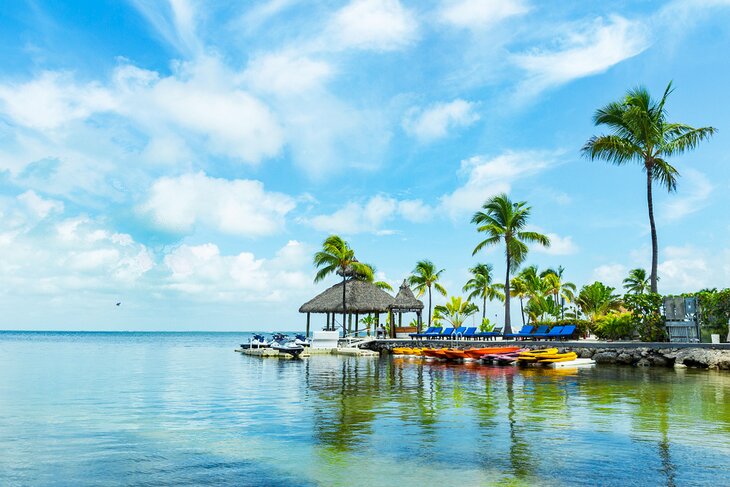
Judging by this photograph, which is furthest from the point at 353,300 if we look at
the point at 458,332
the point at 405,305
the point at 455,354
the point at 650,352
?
the point at 650,352

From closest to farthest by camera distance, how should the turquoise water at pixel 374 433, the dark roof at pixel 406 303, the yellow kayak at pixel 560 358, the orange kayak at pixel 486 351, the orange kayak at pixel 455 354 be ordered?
the turquoise water at pixel 374 433 → the yellow kayak at pixel 560 358 → the orange kayak at pixel 486 351 → the orange kayak at pixel 455 354 → the dark roof at pixel 406 303

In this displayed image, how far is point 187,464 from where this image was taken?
8.91 meters

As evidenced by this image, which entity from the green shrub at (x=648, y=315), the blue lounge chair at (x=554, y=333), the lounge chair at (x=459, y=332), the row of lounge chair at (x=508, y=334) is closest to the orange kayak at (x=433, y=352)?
the row of lounge chair at (x=508, y=334)

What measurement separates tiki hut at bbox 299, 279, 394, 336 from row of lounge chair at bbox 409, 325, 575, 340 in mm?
3668

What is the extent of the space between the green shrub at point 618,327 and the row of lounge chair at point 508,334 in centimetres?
221

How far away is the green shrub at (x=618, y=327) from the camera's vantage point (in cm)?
3086

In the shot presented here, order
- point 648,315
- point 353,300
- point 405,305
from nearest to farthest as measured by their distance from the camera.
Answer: point 648,315, point 353,300, point 405,305

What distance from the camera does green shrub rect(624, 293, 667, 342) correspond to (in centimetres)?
2844

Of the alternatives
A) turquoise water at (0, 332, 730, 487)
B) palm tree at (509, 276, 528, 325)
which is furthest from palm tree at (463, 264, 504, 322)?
turquoise water at (0, 332, 730, 487)

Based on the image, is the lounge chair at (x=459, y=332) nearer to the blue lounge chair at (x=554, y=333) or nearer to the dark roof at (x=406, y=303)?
the dark roof at (x=406, y=303)

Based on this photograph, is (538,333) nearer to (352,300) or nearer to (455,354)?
(455,354)

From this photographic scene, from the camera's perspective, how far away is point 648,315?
29172 mm

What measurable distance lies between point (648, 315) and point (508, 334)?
9.41 metres

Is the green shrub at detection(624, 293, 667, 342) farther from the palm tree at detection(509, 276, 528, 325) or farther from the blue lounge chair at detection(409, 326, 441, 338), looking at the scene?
the palm tree at detection(509, 276, 528, 325)
